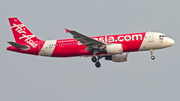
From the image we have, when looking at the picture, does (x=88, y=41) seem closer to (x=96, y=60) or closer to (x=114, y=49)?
(x=114, y=49)

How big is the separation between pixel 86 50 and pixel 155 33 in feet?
35.4

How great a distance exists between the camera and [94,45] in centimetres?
4762

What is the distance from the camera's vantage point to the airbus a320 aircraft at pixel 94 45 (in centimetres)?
4728

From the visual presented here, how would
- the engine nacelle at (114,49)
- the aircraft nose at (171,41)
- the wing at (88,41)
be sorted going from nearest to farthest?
the wing at (88,41), the engine nacelle at (114,49), the aircraft nose at (171,41)

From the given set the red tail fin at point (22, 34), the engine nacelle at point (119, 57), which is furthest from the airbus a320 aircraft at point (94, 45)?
the engine nacelle at point (119, 57)

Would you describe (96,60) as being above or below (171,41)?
below

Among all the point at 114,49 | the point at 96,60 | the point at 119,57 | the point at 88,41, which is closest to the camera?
the point at 114,49

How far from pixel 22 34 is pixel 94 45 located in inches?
490

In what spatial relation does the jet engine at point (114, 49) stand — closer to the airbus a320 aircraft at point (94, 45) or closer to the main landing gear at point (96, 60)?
the airbus a320 aircraft at point (94, 45)

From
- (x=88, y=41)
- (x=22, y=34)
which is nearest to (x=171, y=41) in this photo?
(x=88, y=41)

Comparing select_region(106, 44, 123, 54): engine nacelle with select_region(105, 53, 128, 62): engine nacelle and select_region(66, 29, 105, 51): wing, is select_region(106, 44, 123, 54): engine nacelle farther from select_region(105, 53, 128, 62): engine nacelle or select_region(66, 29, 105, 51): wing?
select_region(105, 53, 128, 62): engine nacelle

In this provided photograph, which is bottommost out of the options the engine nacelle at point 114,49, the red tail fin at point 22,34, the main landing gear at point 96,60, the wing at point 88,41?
the main landing gear at point 96,60

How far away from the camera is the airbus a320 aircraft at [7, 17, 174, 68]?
155 feet

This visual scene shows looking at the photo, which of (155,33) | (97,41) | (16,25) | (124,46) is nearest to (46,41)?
(16,25)
